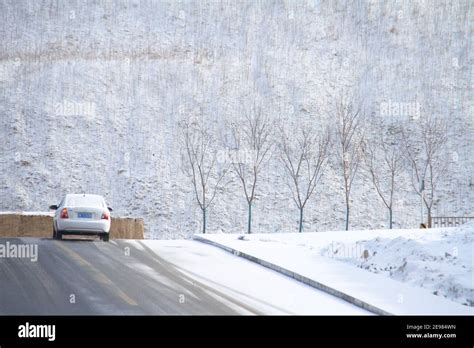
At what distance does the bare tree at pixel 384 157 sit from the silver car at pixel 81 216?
128 feet

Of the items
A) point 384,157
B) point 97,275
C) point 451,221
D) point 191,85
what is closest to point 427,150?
point 384,157

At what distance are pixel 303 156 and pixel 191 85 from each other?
55.2 feet

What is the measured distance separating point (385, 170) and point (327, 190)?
627 centimetres

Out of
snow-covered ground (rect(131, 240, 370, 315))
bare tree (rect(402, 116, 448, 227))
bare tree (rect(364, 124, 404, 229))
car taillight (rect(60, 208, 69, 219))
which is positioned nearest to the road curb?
snow-covered ground (rect(131, 240, 370, 315))

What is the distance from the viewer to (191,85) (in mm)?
72312

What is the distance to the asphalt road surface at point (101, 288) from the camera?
11.3m

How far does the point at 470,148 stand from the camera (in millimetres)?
64062

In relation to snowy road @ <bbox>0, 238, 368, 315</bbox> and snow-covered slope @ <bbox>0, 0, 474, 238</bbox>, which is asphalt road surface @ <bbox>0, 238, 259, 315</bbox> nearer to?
snowy road @ <bbox>0, 238, 368, 315</bbox>

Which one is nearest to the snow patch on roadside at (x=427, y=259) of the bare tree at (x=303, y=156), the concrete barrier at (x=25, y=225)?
the concrete barrier at (x=25, y=225)

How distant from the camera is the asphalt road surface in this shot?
37.0 feet

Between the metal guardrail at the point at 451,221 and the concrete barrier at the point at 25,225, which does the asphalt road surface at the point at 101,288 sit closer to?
the concrete barrier at the point at 25,225

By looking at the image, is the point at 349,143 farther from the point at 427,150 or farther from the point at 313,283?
the point at 313,283

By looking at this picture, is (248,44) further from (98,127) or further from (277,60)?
(98,127)

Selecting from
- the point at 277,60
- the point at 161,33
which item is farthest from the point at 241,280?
the point at 161,33
